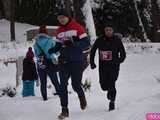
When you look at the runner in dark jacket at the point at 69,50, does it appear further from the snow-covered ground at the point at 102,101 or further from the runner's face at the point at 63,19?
the snow-covered ground at the point at 102,101

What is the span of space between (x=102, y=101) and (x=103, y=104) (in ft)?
1.74

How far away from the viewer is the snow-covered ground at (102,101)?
10.7 metres

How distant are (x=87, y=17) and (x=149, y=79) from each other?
1207cm

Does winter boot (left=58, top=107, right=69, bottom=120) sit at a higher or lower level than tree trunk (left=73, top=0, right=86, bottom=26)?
lower

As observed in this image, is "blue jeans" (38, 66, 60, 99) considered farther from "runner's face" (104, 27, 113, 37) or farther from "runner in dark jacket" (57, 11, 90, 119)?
"runner's face" (104, 27, 113, 37)

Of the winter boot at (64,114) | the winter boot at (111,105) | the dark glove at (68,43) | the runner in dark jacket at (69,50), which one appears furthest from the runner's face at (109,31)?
the winter boot at (64,114)

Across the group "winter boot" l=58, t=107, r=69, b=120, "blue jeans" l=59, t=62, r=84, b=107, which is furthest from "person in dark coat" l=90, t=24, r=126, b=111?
"winter boot" l=58, t=107, r=69, b=120

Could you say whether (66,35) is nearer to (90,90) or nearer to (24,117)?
(24,117)

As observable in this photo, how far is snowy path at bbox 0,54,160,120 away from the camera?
10.6 m

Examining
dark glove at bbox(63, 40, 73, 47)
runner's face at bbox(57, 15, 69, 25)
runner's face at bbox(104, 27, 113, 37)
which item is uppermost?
runner's face at bbox(57, 15, 69, 25)

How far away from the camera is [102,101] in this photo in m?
12.8

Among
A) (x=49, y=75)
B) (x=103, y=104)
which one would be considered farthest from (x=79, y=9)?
(x=103, y=104)

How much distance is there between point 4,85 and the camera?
59.1 feet

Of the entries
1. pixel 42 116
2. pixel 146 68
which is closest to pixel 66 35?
pixel 42 116
